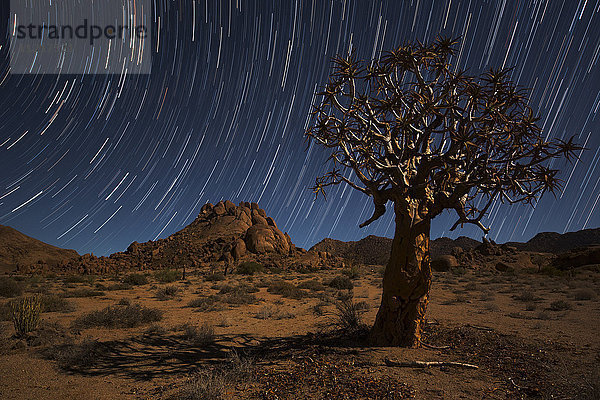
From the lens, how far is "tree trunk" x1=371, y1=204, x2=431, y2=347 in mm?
6137

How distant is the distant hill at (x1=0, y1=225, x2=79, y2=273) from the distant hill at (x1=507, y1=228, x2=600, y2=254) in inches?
3840

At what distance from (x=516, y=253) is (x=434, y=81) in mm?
49497

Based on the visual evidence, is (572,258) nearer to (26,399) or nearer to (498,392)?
(498,392)

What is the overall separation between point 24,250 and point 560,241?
382 feet

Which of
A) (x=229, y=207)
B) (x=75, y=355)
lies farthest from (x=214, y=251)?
(x=75, y=355)

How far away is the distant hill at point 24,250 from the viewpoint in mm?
58894

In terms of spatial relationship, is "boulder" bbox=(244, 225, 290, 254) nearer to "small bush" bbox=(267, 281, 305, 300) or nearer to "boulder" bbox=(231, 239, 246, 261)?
"boulder" bbox=(231, 239, 246, 261)

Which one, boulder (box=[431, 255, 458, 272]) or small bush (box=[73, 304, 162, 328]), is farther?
boulder (box=[431, 255, 458, 272])

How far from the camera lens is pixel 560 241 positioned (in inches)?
2697

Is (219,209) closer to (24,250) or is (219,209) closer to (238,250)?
(238,250)

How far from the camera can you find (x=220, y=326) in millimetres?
9828

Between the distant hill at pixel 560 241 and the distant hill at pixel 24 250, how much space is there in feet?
320

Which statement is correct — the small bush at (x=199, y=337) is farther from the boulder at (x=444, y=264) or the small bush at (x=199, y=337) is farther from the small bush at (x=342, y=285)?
the boulder at (x=444, y=264)

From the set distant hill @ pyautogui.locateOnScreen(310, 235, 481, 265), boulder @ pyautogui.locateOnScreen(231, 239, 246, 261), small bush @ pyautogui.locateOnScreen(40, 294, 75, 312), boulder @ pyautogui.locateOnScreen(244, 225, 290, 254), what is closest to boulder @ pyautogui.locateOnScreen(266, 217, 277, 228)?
boulder @ pyautogui.locateOnScreen(244, 225, 290, 254)
